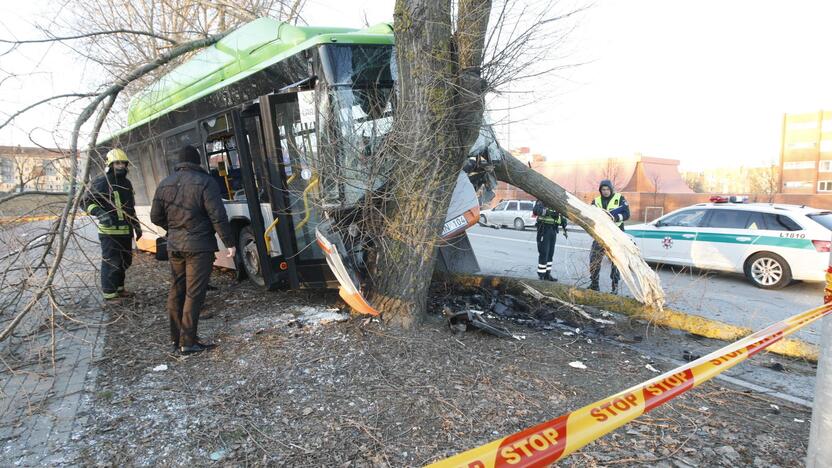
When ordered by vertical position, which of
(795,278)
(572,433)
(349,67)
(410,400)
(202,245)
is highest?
(349,67)

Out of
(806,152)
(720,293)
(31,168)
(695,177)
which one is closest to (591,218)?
(720,293)

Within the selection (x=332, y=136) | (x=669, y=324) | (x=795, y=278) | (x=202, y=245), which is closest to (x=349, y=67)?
(x=332, y=136)

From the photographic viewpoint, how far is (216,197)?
4.36 metres

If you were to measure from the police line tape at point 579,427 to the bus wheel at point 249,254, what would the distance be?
5.03 meters

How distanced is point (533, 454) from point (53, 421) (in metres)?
3.25

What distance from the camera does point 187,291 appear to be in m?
4.28

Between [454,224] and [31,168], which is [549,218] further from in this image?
[31,168]

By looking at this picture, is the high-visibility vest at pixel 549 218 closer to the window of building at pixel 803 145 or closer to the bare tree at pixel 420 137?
the bare tree at pixel 420 137

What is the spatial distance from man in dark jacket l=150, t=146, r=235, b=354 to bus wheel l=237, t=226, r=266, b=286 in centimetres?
201

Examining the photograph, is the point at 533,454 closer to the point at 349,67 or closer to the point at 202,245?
the point at 202,245

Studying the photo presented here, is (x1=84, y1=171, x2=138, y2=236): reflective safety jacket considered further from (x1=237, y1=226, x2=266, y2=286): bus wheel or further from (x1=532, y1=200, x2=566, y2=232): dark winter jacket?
(x1=532, y1=200, x2=566, y2=232): dark winter jacket

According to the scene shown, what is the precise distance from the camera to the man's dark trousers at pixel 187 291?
427 centimetres

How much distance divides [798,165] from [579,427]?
63.5 metres

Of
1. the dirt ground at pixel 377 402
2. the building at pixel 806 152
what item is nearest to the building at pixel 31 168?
the dirt ground at pixel 377 402
